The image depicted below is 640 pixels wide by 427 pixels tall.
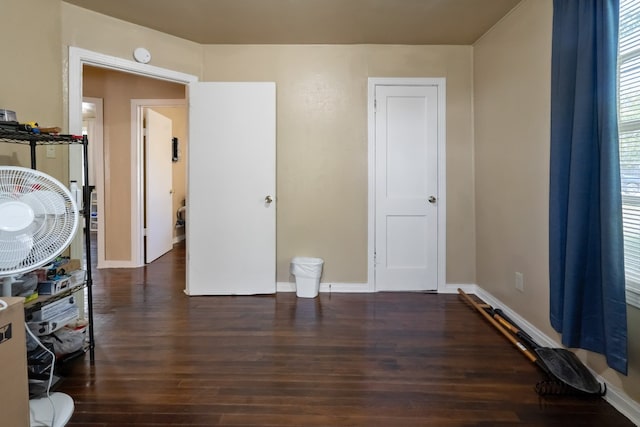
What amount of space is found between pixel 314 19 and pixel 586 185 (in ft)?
7.20

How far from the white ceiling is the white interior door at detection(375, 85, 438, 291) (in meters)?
0.50

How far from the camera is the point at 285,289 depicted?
3.22 metres

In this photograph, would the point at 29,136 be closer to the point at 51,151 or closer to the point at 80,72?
the point at 51,151

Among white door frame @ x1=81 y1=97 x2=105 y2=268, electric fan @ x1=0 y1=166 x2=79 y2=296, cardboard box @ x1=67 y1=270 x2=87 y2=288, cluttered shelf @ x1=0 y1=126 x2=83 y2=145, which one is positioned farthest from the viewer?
white door frame @ x1=81 y1=97 x2=105 y2=268

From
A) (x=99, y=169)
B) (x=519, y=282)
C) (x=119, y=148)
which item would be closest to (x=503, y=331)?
(x=519, y=282)

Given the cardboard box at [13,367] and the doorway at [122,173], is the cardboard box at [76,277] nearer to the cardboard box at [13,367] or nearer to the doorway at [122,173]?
the cardboard box at [13,367]

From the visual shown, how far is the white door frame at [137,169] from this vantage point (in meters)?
4.07

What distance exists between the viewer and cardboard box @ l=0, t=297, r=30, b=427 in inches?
44.7

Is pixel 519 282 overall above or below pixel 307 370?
above

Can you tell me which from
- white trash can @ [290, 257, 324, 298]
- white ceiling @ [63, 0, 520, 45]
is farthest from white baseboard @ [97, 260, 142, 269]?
white ceiling @ [63, 0, 520, 45]

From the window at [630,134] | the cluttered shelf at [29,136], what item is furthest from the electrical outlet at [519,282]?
the cluttered shelf at [29,136]

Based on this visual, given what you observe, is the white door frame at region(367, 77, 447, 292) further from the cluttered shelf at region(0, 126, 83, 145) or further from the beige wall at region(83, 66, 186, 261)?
the beige wall at region(83, 66, 186, 261)

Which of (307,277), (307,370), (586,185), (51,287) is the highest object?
(586,185)

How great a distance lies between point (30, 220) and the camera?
1.33m
